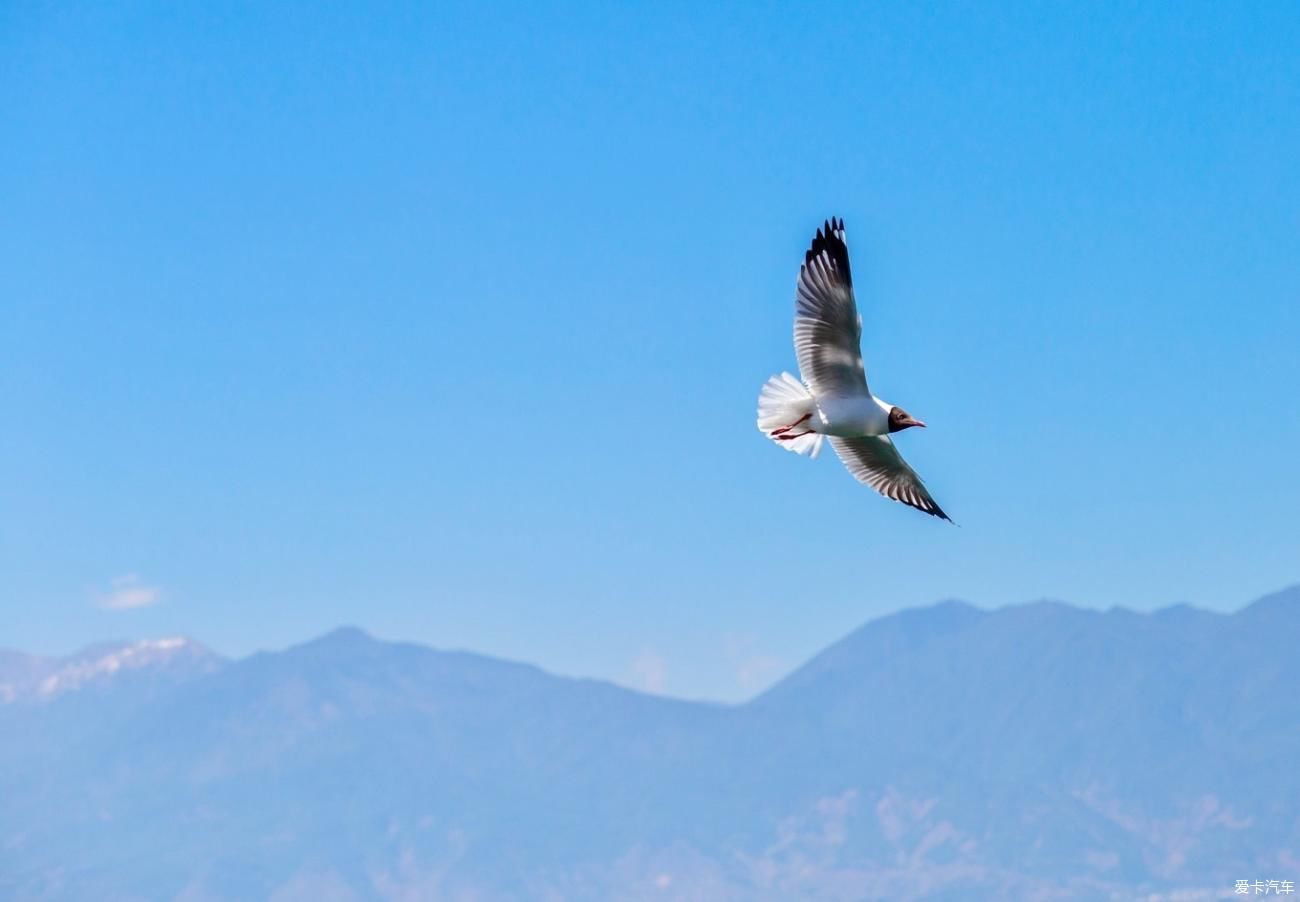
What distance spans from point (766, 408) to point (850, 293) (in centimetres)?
164

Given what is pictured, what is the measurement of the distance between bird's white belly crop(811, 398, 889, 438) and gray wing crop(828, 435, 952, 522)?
146cm

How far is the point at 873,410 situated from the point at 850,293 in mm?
1398

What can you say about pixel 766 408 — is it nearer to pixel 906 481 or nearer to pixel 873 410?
pixel 873 410

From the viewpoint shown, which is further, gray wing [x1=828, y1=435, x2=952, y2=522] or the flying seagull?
gray wing [x1=828, y1=435, x2=952, y2=522]

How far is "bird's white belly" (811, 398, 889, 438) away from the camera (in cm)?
1966

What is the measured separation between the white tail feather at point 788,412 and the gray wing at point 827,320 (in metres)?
0.23

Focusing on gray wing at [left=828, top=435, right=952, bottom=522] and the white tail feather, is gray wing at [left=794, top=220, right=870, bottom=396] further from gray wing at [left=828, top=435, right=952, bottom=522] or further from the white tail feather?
gray wing at [left=828, top=435, right=952, bottom=522]

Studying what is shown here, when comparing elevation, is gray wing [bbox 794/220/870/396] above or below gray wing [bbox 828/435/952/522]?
above

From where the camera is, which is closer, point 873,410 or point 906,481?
point 873,410

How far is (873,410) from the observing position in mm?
19797

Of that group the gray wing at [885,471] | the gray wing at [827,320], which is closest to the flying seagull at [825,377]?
the gray wing at [827,320]

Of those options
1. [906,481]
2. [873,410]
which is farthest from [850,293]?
[906,481]

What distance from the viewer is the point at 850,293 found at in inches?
762

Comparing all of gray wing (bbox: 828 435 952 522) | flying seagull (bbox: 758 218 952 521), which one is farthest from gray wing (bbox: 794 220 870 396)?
gray wing (bbox: 828 435 952 522)
